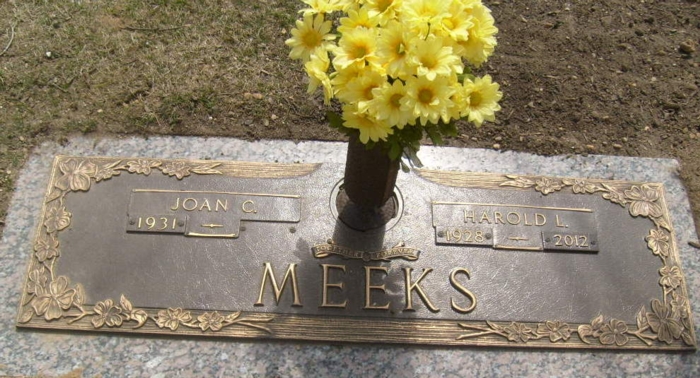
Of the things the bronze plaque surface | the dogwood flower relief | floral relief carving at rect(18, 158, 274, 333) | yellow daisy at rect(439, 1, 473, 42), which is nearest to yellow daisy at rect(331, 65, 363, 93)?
the dogwood flower relief

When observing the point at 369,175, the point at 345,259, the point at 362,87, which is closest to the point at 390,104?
the point at 362,87

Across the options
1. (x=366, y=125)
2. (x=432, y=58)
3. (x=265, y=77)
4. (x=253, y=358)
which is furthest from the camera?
(x=265, y=77)

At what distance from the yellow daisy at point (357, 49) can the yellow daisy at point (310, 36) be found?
94 millimetres

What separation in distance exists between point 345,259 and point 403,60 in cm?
111

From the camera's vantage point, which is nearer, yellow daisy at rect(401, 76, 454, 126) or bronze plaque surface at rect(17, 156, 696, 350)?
yellow daisy at rect(401, 76, 454, 126)

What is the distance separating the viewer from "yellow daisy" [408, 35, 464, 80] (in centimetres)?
173

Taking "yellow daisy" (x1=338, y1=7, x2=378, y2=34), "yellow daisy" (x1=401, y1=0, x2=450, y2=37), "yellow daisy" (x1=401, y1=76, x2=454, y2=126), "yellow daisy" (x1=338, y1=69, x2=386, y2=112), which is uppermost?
"yellow daisy" (x1=338, y1=7, x2=378, y2=34)

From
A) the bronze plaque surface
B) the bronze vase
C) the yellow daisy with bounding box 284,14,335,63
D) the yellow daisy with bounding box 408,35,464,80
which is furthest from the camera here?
the bronze plaque surface

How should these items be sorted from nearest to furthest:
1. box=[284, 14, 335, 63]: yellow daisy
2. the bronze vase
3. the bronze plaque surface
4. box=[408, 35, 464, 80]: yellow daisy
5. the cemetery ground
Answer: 1. box=[408, 35, 464, 80]: yellow daisy
2. box=[284, 14, 335, 63]: yellow daisy
3. the bronze vase
4. the bronze plaque surface
5. the cemetery ground

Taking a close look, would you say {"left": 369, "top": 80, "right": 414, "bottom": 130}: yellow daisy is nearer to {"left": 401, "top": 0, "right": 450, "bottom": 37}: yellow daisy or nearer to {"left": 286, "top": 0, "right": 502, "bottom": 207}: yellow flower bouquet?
{"left": 286, "top": 0, "right": 502, "bottom": 207}: yellow flower bouquet

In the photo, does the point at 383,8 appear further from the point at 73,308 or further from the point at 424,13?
the point at 73,308

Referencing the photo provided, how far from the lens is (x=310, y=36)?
6.49ft

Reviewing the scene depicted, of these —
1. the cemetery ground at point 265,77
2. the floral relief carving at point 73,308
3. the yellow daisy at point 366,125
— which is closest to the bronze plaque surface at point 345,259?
the floral relief carving at point 73,308

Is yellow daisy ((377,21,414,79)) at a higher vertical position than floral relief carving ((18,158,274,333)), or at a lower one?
higher
